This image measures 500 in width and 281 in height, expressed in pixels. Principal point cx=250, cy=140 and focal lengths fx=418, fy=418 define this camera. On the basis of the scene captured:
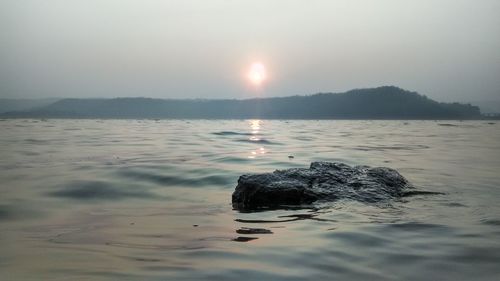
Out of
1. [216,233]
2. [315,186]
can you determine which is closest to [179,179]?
[315,186]

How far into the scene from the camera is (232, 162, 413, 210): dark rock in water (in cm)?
743

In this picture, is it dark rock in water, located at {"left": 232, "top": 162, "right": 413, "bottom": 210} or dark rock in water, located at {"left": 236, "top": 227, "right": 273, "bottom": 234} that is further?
dark rock in water, located at {"left": 232, "top": 162, "right": 413, "bottom": 210}

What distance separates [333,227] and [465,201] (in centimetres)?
347

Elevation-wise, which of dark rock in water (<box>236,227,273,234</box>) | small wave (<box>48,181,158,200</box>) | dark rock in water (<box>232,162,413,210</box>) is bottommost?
dark rock in water (<box>236,227,273,234</box>)

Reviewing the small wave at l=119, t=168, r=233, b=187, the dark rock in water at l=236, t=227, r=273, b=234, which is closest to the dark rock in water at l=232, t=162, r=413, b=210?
the dark rock in water at l=236, t=227, r=273, b=234

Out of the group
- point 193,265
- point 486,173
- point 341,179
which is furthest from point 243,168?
point 193,265

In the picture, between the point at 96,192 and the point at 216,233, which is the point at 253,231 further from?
the point at 96,192

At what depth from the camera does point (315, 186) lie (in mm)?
8188

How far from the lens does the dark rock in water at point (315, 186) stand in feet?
24.4

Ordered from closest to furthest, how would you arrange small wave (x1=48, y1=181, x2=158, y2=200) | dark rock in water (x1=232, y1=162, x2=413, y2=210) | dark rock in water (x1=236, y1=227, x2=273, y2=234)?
dark rock in water (x1=236, y1=227, x2=273, y2=234) → dark rock in water (x1=232, y1=162, x2=413, y2=210) → small wave (x1=48, y1=181, x2=158, y2=200)

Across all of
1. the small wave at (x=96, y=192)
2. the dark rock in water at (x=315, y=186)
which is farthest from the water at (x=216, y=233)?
the dark rock in water at (x=315, y=186)

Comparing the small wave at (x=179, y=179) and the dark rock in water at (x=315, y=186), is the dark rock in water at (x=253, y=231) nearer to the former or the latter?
the dark rock in water at (x=315, y=186)

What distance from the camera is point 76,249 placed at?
4.76m

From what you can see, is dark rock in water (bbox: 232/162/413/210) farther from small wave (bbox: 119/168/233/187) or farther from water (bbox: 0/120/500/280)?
small wave (bbox: 119/168/233/187)
